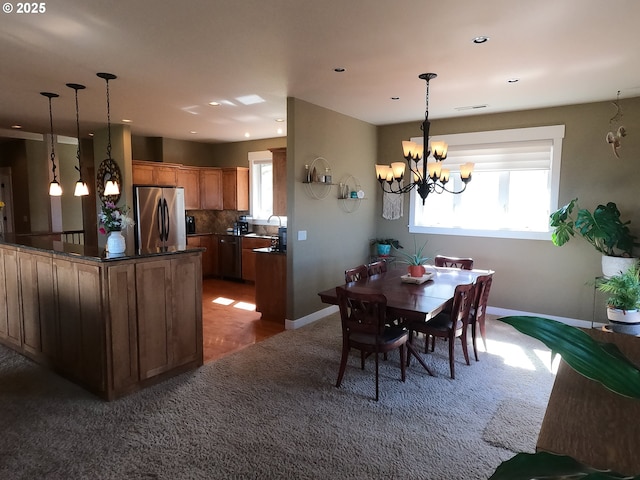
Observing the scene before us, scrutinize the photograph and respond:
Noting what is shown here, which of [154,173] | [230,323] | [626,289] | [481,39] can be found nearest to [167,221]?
[154,173]

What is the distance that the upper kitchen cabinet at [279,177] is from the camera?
592 centimetres

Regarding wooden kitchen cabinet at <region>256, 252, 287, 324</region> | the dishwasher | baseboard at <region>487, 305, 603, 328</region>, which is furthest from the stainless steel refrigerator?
baseboard at <region>487, 305, 603, 328</region>

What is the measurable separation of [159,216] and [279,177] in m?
2.33

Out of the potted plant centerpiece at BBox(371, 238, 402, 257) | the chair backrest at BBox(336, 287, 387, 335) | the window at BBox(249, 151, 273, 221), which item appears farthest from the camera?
the window at BBox(249, 151, 273, 221)

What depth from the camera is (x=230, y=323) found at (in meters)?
5.09

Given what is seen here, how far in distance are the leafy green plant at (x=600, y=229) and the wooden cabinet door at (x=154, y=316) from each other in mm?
4184

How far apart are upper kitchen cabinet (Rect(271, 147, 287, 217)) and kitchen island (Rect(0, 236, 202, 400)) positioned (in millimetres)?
2721

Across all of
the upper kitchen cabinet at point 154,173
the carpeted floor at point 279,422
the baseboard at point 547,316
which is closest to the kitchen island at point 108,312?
the carpeted floor at point 279,422

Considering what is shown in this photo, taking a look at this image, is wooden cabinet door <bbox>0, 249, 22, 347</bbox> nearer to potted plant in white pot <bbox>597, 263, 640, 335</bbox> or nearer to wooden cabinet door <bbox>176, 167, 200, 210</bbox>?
wooden cabinet door <bbox>176, 167, 200, 210</bbox>

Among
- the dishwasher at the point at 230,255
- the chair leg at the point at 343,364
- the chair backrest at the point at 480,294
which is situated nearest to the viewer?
the chair leg at the point at 343,364

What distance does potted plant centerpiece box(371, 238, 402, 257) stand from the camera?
20.0ft

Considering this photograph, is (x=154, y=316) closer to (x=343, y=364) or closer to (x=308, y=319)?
(x=343, y=364)

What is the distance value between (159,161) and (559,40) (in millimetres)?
6667

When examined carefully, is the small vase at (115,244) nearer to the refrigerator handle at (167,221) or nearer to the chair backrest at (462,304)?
the chair backrest at (462,304)
